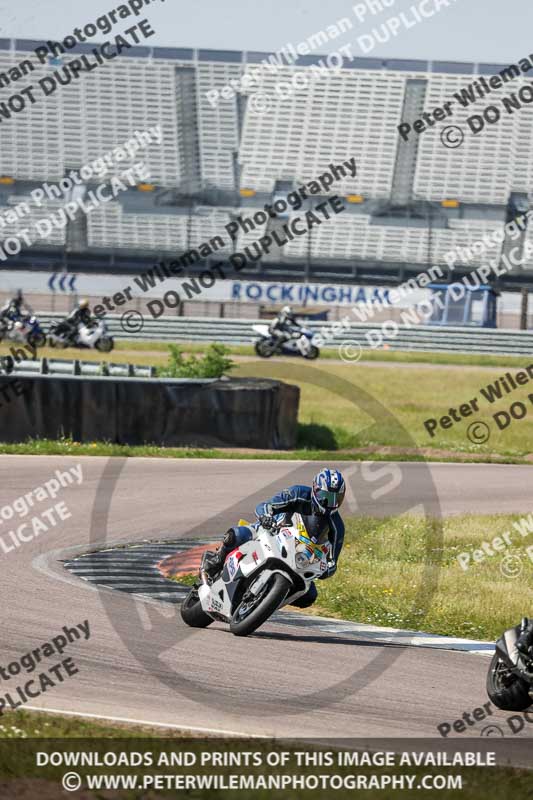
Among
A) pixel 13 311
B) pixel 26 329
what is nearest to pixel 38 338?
pixel 26 329

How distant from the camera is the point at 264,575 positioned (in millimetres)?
8422

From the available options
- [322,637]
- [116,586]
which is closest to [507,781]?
[322,637]

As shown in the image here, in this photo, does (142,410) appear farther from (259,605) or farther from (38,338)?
(38,338)

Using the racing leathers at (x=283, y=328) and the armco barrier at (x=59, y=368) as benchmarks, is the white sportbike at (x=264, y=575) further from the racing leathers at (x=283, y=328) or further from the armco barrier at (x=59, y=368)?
the racing leathers at (x=283, y=328)

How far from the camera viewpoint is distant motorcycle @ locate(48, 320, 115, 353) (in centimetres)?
3344

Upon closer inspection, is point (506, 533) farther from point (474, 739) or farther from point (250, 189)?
point (250, 189)

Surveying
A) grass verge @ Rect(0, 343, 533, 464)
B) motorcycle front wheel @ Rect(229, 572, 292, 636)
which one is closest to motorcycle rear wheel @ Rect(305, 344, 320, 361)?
grass verge @ Rect(0, 343, 533, 464)

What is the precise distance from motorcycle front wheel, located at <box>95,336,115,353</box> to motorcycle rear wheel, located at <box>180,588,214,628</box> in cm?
2476

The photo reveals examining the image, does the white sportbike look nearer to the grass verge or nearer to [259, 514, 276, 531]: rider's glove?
[259, 514, 276, 531]: rider's glove

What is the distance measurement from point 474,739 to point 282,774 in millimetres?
1584

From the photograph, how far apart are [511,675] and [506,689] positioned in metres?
0.10

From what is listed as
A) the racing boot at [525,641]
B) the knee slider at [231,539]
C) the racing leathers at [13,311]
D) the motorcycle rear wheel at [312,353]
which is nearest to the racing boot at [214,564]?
the knee slider at [231,539]

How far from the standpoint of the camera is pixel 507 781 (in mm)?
5789

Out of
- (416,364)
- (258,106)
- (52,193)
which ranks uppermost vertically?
(258,106)
